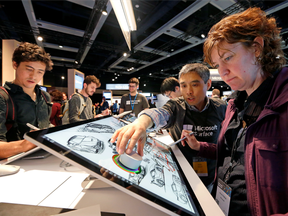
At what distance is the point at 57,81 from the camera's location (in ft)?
38.4

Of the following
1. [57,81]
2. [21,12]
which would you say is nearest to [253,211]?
[21,12]

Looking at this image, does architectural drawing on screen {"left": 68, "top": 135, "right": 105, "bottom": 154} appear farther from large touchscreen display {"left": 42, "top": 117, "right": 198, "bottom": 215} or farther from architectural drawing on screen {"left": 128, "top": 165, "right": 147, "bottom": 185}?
architectural drawing on screen {"left": 128, "top": 165, "right": 147, "bottom": 185}

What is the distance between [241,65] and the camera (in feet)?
2.36

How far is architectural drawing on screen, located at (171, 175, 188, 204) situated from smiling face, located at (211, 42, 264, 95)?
629 millimetres

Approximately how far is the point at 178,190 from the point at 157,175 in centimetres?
9

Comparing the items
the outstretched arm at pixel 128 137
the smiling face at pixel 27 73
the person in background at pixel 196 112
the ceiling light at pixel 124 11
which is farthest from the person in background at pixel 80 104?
the outstretched arm at pixel 128 137

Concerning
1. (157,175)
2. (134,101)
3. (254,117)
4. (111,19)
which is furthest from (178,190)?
(111,19)

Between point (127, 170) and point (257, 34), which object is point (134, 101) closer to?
point (257, 34)

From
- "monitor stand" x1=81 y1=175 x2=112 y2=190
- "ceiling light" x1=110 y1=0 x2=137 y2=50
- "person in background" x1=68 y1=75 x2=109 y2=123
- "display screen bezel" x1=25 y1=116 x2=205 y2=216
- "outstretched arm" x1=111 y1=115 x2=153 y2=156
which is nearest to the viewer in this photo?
"display screen bezel" x1=25 y1=116 x2=205 y2=216

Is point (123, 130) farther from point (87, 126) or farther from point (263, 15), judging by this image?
point (263, 15)

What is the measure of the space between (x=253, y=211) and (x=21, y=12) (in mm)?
8041

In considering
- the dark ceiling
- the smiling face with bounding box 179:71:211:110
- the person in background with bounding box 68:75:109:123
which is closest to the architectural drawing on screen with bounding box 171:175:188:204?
the smiling face with bounding box 179:71:211:110

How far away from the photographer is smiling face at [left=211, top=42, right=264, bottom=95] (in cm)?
72

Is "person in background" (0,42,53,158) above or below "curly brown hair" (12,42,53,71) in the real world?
below
